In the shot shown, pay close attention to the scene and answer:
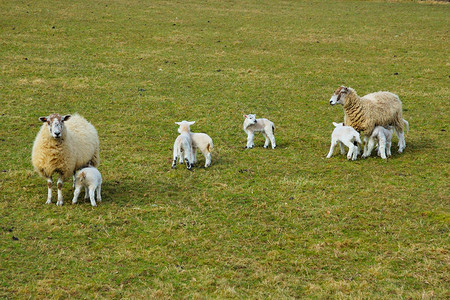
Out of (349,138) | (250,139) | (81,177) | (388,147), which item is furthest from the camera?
(250,139)

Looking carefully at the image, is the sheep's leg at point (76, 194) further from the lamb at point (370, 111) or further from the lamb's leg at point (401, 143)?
the lamb's leg at point (401, 143)

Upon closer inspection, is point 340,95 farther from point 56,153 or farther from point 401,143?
point 56,153

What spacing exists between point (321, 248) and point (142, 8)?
2691 centimetres

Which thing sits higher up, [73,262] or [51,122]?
[51,122]

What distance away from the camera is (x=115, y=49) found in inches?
938

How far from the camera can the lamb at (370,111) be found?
1271 cm

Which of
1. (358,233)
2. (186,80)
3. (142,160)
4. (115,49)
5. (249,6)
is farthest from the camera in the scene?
(249,6)

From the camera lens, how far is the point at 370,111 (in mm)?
12742

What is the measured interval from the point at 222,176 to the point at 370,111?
13.0 feet

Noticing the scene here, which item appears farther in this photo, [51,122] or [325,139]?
[325,139]

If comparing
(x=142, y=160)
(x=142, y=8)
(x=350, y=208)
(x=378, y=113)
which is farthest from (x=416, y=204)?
(x=142, y=8)

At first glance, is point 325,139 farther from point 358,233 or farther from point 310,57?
point 310,57

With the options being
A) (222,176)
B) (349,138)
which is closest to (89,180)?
(222,176)

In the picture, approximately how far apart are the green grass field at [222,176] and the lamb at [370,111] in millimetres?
676
